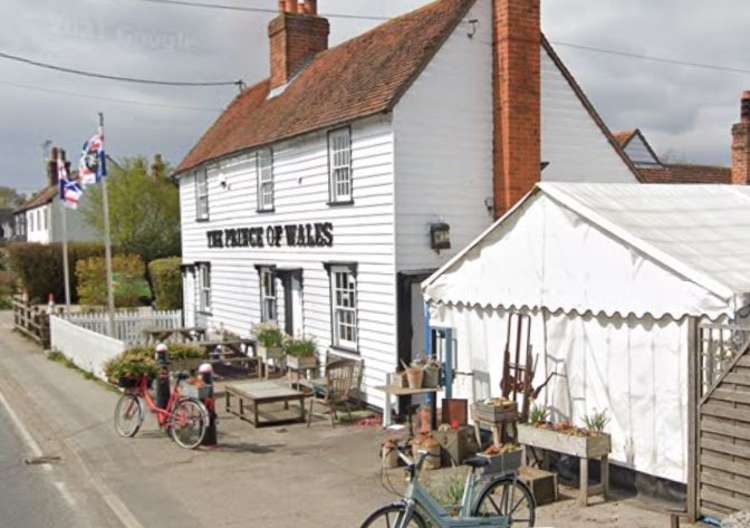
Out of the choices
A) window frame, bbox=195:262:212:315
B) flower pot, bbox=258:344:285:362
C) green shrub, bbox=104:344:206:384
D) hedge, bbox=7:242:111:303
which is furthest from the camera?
hedge, bbox=7:242:111:303

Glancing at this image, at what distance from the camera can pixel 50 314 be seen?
24.4m

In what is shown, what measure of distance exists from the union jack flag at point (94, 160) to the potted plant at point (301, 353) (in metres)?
6.72

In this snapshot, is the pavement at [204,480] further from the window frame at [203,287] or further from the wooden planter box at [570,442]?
the window frame at [203,287]

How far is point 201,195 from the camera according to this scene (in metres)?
22.8

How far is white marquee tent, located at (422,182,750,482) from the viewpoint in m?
8.09

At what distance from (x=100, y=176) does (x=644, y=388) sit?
47.9 ft

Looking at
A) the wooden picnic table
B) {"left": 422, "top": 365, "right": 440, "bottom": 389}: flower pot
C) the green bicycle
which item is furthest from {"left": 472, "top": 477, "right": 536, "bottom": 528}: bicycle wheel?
the wooden picnic table

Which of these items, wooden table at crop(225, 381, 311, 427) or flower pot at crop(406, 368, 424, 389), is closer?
flower pot at crop(406, 368, 424, 389)

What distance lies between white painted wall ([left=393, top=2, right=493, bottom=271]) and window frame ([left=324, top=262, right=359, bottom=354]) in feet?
5.39

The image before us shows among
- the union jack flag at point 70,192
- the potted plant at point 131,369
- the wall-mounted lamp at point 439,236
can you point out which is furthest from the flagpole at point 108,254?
the wall-mounted lamp at point 439,236

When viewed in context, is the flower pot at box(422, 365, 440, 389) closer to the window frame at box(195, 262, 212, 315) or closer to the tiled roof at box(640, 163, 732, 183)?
the window frame at box(195, 262, 212, 315)

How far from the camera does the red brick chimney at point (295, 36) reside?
20156 mm

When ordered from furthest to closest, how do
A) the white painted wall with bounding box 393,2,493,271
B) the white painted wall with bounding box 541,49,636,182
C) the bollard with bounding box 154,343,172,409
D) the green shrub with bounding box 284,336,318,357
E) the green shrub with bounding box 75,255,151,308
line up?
the green shrub with bounding box 75,255,151,308
the green shrub with bounding box 284,336,318,357
the white painted wall with bounding box 541,49,636,182
the white painted wall with bounding box 393,2,493,271
the bollard with bounding box 154,343,172,409

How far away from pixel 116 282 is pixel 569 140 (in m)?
20.7
